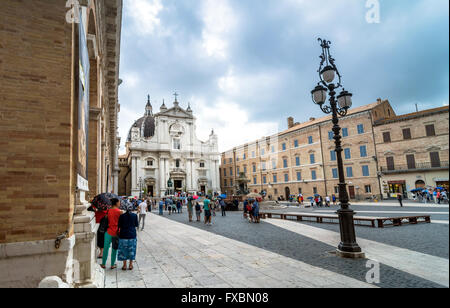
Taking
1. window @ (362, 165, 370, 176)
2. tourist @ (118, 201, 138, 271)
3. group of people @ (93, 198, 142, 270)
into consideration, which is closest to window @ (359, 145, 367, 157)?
window @ (362, 165, 370, 176)

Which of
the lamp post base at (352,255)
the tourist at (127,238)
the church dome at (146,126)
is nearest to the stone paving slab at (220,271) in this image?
the tourist at (127,238)

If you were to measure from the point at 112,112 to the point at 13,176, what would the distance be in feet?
44.7

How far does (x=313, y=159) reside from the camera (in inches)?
1431

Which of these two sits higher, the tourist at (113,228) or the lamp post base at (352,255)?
the tourist at (113,228)

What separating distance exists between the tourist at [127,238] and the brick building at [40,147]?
1334mm

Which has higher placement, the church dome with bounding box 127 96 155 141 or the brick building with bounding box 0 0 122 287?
the church dome with bounding box 127 96 155 141

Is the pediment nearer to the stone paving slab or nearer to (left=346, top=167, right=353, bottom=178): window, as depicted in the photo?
(left=346, top=167, right=353, bottom=178): window

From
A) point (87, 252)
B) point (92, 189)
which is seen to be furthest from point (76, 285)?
point (92, 189)

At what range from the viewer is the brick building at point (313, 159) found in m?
29.9

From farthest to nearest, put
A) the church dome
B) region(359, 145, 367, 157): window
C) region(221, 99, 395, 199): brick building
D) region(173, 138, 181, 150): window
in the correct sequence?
the church dome, region(173, 138, 181, 150): window, region(359, 145, 367, 157): window, region(221, 99, 395, 199): brick building

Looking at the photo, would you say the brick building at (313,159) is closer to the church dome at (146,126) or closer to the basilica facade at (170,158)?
the basilica facade at (170,158)

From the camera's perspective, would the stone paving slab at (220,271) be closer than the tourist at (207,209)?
Yes

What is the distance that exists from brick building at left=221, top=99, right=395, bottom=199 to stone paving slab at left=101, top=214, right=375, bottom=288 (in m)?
20.7

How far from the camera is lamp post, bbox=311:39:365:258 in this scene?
573 cm
